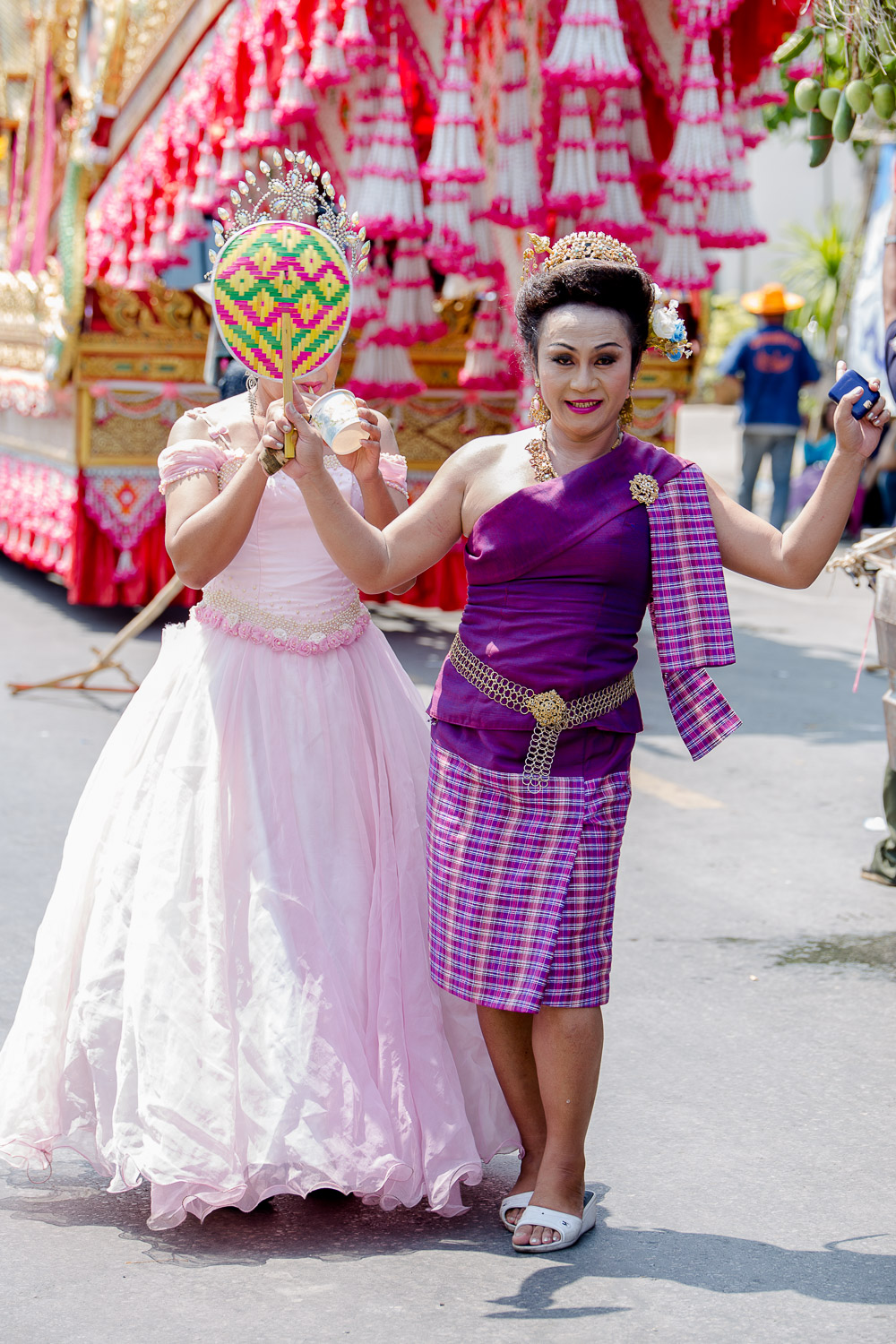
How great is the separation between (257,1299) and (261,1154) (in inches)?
8.9

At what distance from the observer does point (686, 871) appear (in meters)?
5.15

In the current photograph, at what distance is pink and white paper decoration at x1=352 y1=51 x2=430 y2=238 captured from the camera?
6719 mm

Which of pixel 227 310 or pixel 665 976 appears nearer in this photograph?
pixel 227 310

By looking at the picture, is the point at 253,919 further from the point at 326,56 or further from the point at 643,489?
the point at 326,56

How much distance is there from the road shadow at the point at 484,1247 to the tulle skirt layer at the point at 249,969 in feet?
0.18

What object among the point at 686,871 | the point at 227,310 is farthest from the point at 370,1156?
the point at 686,871

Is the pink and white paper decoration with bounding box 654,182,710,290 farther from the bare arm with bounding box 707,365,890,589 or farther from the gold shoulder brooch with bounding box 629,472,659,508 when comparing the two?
the gold shoulder brooch with bounding box 629,472,659,508

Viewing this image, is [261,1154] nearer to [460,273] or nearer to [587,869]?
[587,869]

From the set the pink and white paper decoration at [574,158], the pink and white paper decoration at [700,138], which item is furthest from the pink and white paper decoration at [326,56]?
the pink and white paper decoration at [700,138]

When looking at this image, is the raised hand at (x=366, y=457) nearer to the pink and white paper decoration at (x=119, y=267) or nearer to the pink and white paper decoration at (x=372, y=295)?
the pink and white paper decoration at (x=372, y=295)

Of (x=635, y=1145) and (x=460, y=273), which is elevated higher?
(x=460, y=273)

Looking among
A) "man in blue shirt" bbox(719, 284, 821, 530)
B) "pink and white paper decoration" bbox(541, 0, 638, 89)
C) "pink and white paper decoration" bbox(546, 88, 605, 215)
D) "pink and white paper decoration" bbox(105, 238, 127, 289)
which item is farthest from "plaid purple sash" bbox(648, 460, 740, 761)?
"man in blue shirt" bbox(719, 284, 821, 530)

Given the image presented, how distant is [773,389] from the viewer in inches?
467

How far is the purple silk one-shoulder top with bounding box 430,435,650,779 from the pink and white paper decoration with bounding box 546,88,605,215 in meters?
3.93
